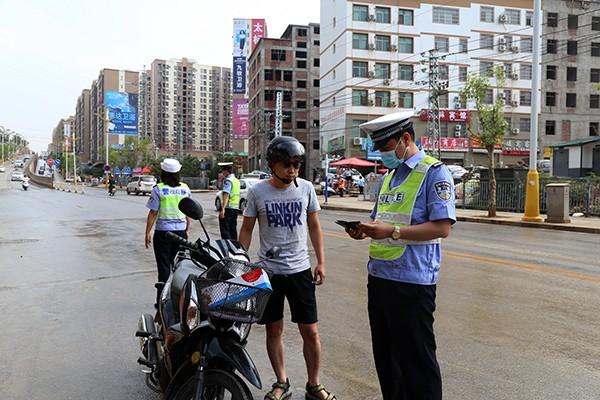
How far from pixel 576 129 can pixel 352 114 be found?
81.6ft

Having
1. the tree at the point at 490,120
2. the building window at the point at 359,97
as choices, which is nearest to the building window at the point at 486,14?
the building window at the point at 359,97

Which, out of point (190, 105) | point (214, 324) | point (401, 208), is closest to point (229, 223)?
point (214, 324)

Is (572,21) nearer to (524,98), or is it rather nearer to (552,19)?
(552,19)

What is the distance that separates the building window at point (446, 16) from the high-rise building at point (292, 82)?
25.5 metres

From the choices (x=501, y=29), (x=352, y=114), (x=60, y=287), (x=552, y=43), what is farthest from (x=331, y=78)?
(x=60, y=287)

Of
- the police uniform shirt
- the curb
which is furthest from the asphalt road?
the curb

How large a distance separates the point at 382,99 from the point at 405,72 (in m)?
4.01

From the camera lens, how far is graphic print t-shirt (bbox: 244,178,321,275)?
3557 mm

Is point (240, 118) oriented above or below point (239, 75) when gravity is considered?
below

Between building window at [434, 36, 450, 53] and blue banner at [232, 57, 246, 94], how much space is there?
27.8m

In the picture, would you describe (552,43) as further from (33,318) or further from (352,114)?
(33,318)

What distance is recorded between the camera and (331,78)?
199ft

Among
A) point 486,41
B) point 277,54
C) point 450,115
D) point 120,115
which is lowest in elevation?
point 450,115

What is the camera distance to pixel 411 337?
2.74 m
